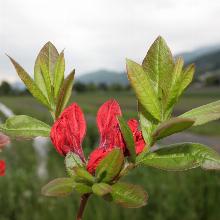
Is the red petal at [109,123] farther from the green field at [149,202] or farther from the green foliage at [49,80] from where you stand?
the green field at [149,202]

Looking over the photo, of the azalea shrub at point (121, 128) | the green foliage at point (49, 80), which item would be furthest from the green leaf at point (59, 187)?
the green foliage at point (49, 80)

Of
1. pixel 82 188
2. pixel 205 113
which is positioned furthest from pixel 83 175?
pixel 205 113

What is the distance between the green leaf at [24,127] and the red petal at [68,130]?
0.10 ft

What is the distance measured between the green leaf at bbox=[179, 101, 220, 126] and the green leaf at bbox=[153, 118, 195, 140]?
2 centimetres

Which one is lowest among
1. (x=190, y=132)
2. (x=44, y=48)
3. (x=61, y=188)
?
(x=190, y=132)

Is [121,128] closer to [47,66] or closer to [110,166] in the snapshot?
[110,166]

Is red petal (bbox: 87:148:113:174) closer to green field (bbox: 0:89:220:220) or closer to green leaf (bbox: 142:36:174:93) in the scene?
green leaf (bbox: 142:36:174:93)

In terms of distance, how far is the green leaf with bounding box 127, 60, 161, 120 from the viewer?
462 millimetres

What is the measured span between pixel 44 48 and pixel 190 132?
20984mm

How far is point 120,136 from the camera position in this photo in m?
0.46

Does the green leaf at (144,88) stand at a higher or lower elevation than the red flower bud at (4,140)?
higher

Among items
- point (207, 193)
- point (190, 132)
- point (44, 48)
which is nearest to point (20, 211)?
point (207, 193)

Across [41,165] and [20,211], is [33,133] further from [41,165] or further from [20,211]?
[41,165]

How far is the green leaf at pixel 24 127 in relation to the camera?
0.49m
